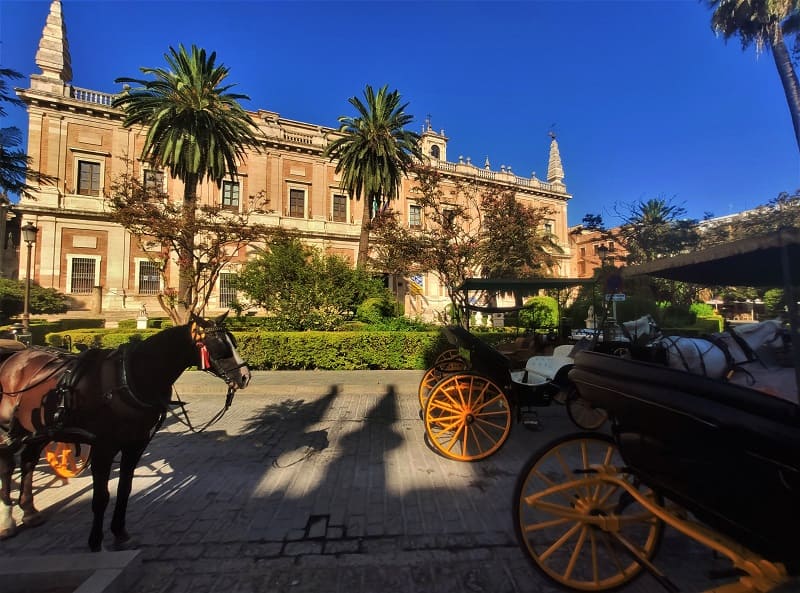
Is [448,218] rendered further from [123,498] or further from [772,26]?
[772,26]

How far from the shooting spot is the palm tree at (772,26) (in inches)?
642

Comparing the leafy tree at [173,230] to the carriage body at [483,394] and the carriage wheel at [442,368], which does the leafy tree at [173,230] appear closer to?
the carriage wheel at [442,368]

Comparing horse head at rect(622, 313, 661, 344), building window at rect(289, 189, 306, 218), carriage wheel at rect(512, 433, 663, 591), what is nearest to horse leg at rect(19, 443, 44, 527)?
carriage wheel at rect(512, 433, 663, 591)

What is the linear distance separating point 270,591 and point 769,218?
113 feet

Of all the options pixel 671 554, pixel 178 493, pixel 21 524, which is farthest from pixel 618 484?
pixel 21 524

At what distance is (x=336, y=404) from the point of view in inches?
282

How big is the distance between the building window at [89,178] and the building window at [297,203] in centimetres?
1338

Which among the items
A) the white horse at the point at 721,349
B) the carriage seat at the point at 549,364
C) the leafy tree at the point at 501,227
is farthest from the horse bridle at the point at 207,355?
the leafy tree at the point at 501,227

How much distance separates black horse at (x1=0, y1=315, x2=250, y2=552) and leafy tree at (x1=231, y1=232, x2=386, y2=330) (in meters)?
8.71

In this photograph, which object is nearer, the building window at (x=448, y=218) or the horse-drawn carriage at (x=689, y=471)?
the horse-drawn carriage at (x=689, y=471)

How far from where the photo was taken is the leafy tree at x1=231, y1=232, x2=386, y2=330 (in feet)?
39.4

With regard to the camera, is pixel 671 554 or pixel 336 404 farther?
pixel 336 404

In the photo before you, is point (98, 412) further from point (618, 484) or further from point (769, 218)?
point (769, 218)

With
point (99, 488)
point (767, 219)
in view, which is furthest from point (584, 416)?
point (767, 219)
